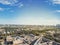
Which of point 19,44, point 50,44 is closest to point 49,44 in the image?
point 50,44

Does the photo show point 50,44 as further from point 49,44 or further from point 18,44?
point 18,44

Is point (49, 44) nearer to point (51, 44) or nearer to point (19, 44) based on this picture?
point (51, 44)

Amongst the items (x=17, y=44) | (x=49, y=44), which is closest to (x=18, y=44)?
(x=17, y=44)

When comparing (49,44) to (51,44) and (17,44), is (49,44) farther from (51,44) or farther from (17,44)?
(17,44)

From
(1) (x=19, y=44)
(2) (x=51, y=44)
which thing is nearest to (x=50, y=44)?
(2) (x=51, y=44)

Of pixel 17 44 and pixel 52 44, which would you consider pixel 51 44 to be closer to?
pixel 52 44
